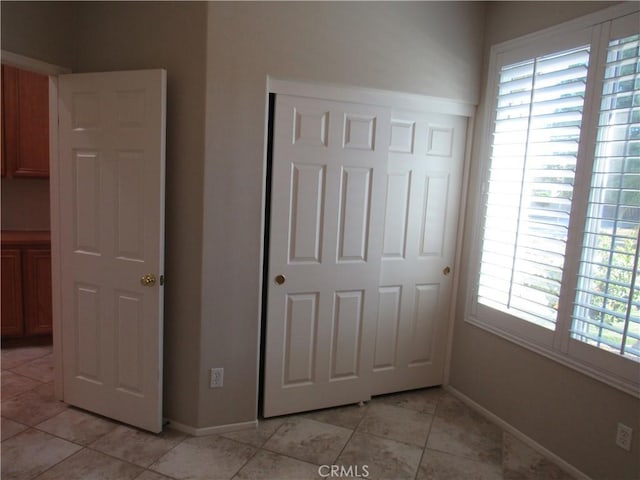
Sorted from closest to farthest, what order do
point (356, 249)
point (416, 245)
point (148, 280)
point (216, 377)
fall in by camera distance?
point (148, 280)
point (216, 377)
point (356, 249)
point (416, 245)

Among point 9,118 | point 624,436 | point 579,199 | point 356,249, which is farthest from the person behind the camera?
point 9,118

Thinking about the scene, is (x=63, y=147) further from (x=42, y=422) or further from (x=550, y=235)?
(x=550, y=235)

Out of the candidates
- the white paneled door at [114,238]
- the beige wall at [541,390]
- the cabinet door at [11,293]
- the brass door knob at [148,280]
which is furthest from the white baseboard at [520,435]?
the cabinet door at [11,293]

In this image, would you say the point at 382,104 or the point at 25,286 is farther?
the point at 25,286

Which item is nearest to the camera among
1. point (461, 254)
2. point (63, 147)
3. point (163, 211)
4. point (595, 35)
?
point (595, 35)

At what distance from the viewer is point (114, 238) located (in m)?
2.46

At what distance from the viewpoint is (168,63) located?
92.4 inches

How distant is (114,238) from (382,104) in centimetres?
178

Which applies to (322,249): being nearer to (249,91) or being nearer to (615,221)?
(249,91)

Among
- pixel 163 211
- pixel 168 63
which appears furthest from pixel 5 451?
pixel 168 63

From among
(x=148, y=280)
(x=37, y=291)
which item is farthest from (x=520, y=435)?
(x=37, y=291)

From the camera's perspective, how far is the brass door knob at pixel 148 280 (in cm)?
239

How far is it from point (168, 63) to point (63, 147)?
2.64 feet

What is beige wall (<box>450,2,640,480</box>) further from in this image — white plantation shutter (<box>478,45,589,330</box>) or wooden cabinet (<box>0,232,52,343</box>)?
wooden cabinet (<box>0,232,52,343</box>)
